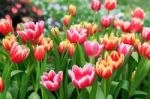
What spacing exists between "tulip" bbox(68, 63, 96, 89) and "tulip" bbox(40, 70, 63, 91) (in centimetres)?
7

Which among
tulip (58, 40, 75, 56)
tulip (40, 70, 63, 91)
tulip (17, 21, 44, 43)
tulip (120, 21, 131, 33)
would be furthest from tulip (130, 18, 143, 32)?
tulip (40, 70, 63, 91)

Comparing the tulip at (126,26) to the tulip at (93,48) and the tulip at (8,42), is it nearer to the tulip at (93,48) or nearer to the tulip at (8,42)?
the tulip at (93,48)

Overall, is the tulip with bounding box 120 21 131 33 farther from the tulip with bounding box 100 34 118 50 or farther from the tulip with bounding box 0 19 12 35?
the tulip with bounding box 0 19 12 35

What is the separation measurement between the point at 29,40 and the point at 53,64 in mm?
186

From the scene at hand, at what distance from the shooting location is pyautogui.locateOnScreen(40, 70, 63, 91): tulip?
2109 mm

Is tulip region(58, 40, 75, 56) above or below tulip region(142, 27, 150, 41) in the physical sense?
below

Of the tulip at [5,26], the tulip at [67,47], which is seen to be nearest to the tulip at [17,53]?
the tulip at [67,47]

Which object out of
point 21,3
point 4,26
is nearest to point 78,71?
point 4,26

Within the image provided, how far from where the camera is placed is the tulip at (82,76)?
6.62 ft

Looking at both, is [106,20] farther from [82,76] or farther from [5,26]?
[82,76]

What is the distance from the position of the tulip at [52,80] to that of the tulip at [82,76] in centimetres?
7

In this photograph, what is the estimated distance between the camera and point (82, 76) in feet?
6.82

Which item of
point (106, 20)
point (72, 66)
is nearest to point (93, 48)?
point (72, 66)

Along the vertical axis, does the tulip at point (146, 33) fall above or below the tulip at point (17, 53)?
above
